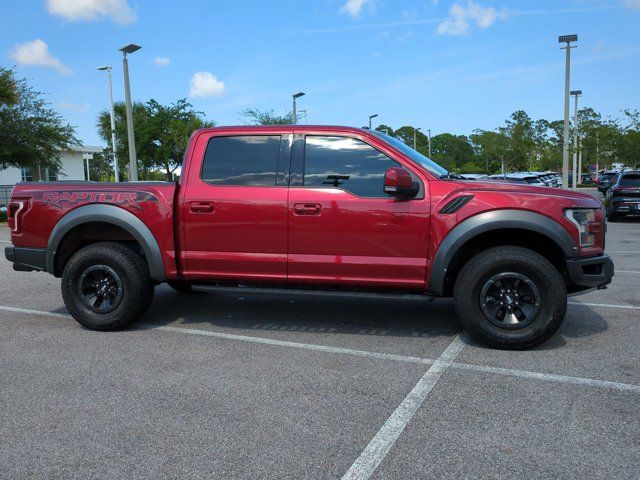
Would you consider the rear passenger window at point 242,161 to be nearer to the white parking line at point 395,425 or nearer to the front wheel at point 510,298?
the front wheel at point 510,298

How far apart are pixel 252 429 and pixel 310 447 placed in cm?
40

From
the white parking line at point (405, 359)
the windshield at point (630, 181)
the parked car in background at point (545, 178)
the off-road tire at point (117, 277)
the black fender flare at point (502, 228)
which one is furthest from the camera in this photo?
the parked car in background at point (545, 178)

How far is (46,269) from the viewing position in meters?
5.57

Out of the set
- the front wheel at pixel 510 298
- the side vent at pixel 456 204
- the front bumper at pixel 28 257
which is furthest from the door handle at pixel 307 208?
the front bumper at pixel 28 257

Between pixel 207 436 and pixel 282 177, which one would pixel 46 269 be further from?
pixel 207 436

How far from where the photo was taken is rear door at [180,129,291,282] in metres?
5.06

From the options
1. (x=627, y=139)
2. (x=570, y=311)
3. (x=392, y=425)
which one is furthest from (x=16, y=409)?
(x=627, y=139)

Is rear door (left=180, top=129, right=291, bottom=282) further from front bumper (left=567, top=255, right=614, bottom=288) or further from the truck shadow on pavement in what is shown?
front bumper (left=567, top=255, right=614, bottom=288)

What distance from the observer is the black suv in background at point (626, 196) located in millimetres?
17078

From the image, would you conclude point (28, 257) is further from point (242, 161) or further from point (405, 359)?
point (405, 359)

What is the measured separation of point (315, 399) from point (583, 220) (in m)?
2.64

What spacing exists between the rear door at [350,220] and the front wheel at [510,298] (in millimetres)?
447

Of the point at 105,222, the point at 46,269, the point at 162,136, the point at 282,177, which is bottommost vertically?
the point at 46,269

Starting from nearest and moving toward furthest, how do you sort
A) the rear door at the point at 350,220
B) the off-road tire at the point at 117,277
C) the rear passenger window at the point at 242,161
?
the rear door at the point at 350,220
the rear passenger window at the point at 242,161
the off-road tire at the point at 117,277
